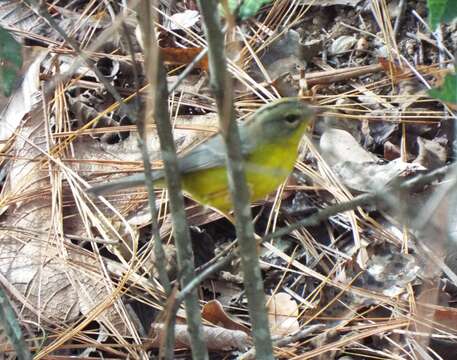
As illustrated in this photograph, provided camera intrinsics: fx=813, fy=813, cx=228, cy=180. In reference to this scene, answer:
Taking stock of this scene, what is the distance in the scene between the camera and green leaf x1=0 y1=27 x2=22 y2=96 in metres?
2.51

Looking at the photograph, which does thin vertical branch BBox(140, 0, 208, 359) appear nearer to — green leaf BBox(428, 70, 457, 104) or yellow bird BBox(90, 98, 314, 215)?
green leaf BBox(428, 70, 457, 104)

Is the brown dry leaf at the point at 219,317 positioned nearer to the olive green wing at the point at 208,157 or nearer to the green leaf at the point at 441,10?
the olive green wing at the point at 208,157

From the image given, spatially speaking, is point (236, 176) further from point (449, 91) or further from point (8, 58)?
point (8, 58)

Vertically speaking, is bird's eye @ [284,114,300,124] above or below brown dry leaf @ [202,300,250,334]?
above

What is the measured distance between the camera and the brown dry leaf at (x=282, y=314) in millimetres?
3488

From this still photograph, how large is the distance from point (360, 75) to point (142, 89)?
4.17ft

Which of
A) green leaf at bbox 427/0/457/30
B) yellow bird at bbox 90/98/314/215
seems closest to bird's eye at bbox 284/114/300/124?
yellow bird at bbox 90/98/314/215

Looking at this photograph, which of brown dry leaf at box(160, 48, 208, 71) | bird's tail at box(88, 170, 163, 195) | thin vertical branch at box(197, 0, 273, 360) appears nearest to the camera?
thin vertical branch at box(197, 0, 273, 360)

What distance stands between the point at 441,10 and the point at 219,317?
67.2 inches

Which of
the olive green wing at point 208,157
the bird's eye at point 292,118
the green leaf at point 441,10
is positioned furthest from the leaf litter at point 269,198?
the green leaf at point 441,10

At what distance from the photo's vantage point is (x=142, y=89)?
15.0ft

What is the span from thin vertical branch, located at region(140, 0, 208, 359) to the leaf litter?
30.6 inches

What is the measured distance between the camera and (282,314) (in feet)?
11.7

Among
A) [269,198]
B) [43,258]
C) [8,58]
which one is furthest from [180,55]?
[8,58]
